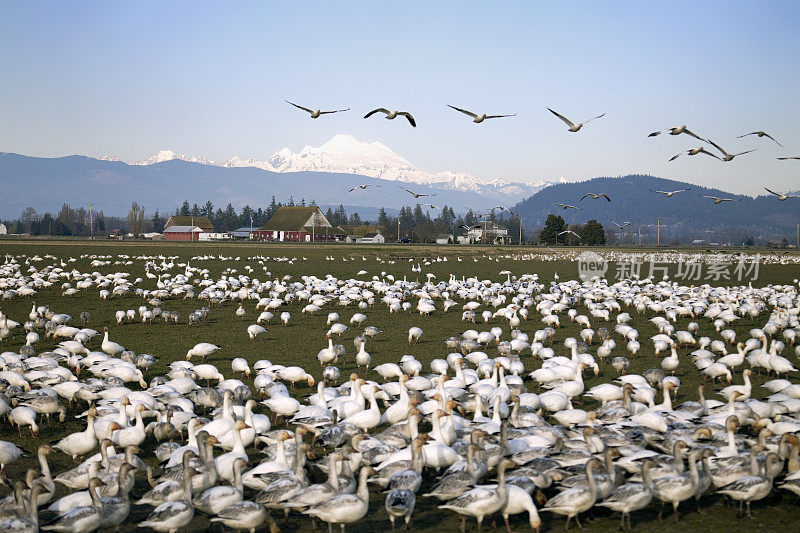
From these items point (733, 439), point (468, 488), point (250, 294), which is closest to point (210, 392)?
point (468, 488)

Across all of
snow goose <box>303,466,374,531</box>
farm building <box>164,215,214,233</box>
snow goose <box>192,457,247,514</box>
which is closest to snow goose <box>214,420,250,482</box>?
snow goose <box>192,457,247,514</box>

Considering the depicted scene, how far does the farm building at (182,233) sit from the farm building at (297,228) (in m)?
15.6

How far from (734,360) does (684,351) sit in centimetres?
360

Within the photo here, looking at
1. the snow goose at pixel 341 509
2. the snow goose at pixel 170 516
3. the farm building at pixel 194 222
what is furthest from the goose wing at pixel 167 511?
the farm building at pixel 194 222

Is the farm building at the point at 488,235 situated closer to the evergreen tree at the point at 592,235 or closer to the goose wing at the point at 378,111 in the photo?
the evergreen tree at the point at 592,235

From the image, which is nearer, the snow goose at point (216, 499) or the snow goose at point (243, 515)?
the snow goose at point (243, 515)

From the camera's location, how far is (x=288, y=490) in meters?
7.39

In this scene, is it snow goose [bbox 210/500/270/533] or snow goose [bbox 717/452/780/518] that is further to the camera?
snow goose [bbox 717/452/780/518]

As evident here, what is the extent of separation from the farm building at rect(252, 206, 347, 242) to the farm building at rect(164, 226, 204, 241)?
15.6 metres

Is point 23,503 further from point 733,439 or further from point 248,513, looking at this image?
point 733,439

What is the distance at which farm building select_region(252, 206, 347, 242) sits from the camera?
117 metres

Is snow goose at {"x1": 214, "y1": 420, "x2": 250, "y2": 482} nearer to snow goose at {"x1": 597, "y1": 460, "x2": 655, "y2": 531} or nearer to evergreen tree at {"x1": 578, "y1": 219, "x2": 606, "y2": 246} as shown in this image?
snow goose at {"x1": 597, "y1": 460, "x2": 655, "y2": 531}

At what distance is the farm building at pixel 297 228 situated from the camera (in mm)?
117062

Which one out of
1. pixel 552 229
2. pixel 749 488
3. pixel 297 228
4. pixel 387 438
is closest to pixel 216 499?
pixel 387 438
